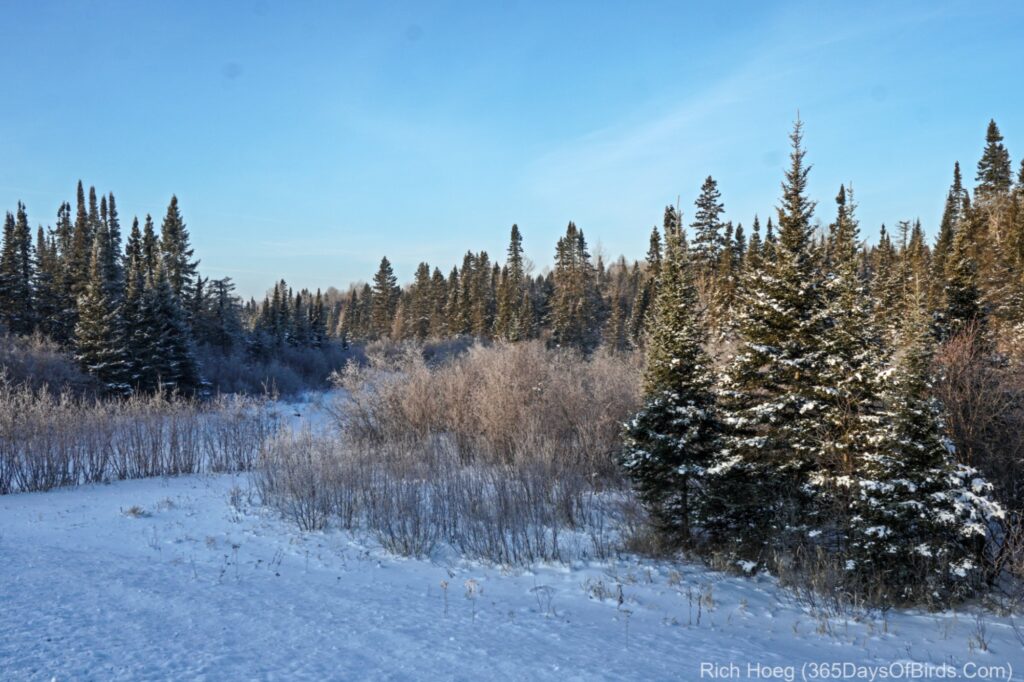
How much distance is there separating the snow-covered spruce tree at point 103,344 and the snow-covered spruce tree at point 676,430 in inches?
1132

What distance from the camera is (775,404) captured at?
9883 millimetres

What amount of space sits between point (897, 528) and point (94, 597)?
369 inches

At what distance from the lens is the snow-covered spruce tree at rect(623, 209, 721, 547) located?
30.0ft

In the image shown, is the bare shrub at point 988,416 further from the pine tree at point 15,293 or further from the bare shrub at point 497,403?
the pine tree at point 15,293

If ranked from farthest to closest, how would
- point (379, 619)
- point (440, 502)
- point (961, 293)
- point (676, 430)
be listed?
1. point (961, 293)
2. point (440, 502)
3. point (676, 430)
4. point (379, 619)

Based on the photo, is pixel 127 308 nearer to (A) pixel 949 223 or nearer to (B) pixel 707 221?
(B) pixel 707 221

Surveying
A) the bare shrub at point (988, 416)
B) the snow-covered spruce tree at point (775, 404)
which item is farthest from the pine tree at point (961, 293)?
the snow-covered spruce tree at point (775, 404)

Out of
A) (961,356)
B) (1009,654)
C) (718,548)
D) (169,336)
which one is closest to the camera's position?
(1009,654)

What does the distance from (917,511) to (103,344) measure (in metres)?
33.6

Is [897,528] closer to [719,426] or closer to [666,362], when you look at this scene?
[719,426]

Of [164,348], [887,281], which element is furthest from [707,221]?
[164,348]

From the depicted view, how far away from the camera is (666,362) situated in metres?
9.35

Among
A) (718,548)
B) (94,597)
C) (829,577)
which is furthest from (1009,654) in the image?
(94,597)

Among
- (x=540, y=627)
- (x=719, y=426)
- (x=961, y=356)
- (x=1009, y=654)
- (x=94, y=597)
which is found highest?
(x=961, y=356)
